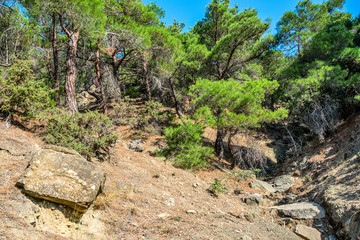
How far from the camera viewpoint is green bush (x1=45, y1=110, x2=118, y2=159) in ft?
16.1

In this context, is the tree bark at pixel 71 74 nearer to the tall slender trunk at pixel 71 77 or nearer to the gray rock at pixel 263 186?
the tall slender trunk at pixel 71 77

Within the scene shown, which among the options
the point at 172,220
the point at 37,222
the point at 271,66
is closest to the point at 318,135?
the point at 271,66

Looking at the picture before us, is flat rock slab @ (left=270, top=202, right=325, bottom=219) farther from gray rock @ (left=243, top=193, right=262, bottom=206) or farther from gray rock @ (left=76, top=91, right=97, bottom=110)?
gray rock @ (left=76, top=91, right=97, bottom=110)

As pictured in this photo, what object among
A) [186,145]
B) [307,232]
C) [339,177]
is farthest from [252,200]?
[186,145]

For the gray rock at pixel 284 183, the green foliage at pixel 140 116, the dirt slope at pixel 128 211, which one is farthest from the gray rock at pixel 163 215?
the green foliage at pixel 140 116

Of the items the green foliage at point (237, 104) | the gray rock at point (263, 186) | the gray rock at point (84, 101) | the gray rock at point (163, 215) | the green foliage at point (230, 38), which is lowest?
the gray rock at point (163, 215)

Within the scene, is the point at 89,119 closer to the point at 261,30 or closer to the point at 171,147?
the point at 171,147

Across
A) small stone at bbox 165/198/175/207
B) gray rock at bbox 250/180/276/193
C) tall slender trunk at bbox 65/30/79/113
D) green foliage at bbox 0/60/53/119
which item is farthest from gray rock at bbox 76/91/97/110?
small stone at bbox 165/198/175/207

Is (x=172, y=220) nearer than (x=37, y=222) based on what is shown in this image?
No

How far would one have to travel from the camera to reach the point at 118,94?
11.3 metres

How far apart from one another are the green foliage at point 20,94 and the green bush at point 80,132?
21.9 inches

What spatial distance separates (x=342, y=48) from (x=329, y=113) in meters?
3.55

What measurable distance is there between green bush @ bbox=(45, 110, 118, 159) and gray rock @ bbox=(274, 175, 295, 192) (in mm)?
6407

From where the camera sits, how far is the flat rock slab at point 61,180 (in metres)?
2.82
